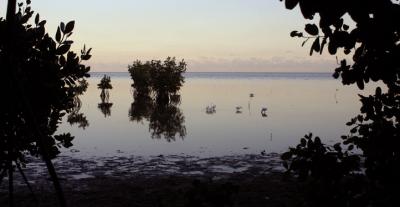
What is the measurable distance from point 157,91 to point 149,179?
113ft

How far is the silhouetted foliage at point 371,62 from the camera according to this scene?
2.04 metres

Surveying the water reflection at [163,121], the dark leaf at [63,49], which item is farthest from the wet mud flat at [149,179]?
the water reflection at [163,121]

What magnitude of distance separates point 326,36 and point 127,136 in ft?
66.8

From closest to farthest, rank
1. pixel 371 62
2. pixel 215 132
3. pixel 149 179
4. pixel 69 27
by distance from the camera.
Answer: pixel 371 62 → pixel 69 27 → pixel 149 179 → pixel 215 132

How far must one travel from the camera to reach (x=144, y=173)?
1379 centimetres

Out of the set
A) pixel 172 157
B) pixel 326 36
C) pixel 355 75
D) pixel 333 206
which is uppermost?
pixel 326 36

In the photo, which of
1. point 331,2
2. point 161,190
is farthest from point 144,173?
point 331,2

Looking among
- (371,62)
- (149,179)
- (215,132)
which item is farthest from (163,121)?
(371,62)

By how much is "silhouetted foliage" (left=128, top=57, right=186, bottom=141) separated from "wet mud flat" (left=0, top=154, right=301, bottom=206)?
1355cm

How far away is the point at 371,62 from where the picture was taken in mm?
2537

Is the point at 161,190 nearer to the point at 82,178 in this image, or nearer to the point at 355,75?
the point at 82,178

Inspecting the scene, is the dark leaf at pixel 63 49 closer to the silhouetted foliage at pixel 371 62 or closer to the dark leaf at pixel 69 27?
the dark leaf at pixel 69 27

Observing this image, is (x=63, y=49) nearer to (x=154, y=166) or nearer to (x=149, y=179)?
A: (x=149, y=179)

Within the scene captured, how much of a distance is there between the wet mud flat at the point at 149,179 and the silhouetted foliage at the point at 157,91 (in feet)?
44.4
